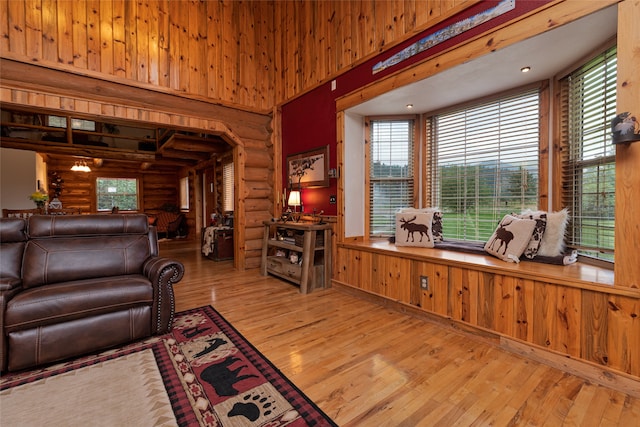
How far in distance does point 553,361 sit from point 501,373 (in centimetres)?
41

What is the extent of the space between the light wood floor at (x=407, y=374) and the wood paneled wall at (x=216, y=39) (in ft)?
9.20

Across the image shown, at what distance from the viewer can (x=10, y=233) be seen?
222cm

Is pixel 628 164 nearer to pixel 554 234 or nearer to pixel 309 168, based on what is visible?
pixel 554 234

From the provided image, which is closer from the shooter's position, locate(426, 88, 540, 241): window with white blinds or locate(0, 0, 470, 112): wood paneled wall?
locate(426, 88, 540, 241): window with white blinds

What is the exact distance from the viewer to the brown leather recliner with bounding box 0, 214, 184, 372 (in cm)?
182

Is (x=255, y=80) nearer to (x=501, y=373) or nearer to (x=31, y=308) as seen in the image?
(x=31, y=308)

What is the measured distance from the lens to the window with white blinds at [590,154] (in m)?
2.06

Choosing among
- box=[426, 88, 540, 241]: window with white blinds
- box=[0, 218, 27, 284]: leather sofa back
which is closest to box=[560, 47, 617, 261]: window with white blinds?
box=[426, 88, 540, 241]: window with white blinds

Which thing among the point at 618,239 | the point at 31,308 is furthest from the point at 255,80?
the point at 618,239

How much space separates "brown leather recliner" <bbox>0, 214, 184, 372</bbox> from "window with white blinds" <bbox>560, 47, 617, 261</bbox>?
3.38 m

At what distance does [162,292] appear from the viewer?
2.26 meters

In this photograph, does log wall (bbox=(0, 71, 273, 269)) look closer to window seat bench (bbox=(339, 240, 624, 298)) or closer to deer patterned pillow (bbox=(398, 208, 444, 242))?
window seat bench (bbox=(339, 240, 624, 298))

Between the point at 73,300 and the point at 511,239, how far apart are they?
3.42m

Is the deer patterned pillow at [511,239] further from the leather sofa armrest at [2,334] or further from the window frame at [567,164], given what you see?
the leather sofa armrest at [2,334]
